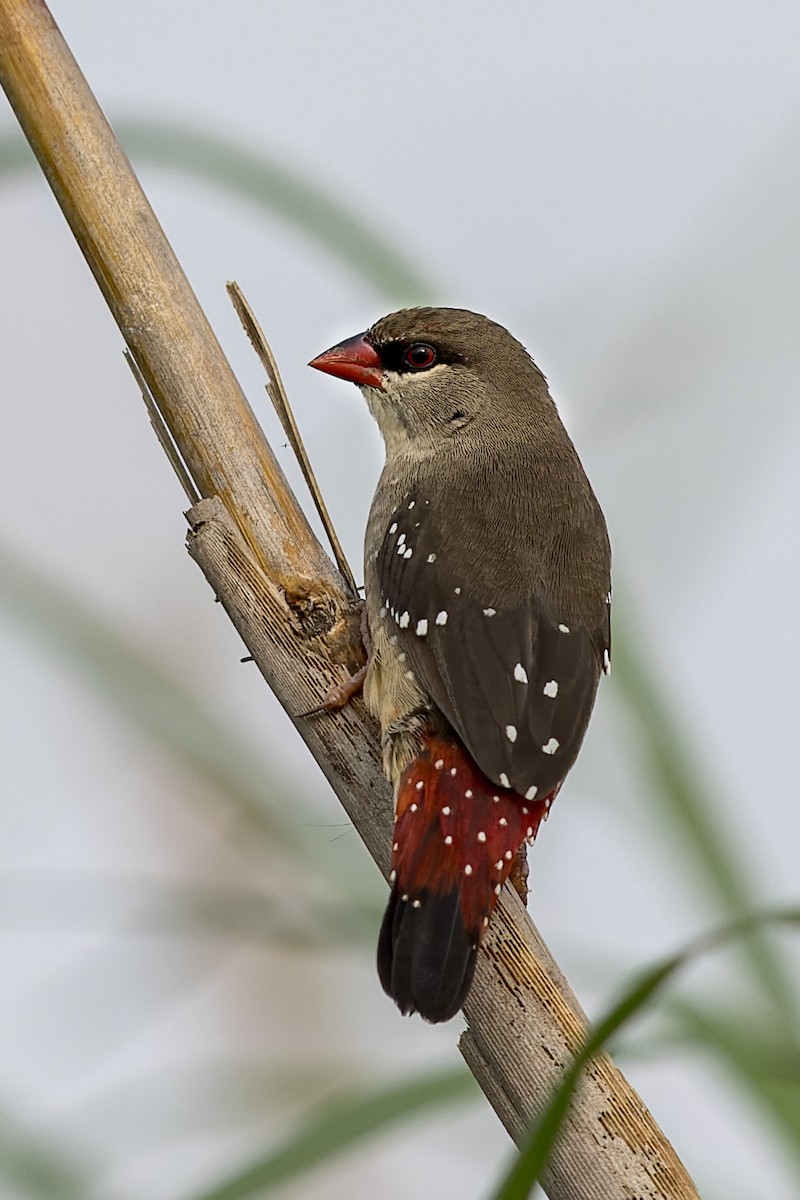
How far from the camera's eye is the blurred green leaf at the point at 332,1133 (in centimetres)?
121

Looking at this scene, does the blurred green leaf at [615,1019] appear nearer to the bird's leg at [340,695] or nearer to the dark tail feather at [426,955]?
the dark tail feather at [426,955]

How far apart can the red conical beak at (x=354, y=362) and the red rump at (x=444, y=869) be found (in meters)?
0.81

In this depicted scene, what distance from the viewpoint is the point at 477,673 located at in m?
1.79

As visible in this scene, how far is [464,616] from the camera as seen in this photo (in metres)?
1.87

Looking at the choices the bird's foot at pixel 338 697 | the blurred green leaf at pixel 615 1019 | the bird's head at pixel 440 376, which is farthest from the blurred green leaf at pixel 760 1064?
the bird's head at pixel 440 376

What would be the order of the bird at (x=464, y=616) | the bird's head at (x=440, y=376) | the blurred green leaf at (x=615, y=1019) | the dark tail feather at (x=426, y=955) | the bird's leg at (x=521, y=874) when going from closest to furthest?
the blurred green leaf at (x=615, y=1019)
the dark tail feather at (x=426, y=955)
the bird at (x=464, y=616)
the bird's leg at (x=521, y=874)
the bird's head at (x=440, y=376)

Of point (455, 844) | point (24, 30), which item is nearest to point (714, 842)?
point (455, 844)

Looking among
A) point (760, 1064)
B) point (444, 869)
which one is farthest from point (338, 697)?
point (760, 1064)

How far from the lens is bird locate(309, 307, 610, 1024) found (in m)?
1.57

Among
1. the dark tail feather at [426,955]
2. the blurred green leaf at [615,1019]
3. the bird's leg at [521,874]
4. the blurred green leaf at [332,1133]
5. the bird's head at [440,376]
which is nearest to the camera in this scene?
the blurred green leaf at [615,1019]

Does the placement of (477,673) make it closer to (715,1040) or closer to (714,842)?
(714,842)

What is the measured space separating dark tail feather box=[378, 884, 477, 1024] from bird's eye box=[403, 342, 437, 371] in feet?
3.45

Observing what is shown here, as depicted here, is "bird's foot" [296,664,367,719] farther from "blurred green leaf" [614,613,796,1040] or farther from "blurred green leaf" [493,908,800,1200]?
"blurred green leaf" [493,908,800,1200]

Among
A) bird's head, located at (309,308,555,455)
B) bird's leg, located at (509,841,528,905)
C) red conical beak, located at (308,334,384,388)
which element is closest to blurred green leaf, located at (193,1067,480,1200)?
bird's leg, located at (509,841,528,905)
